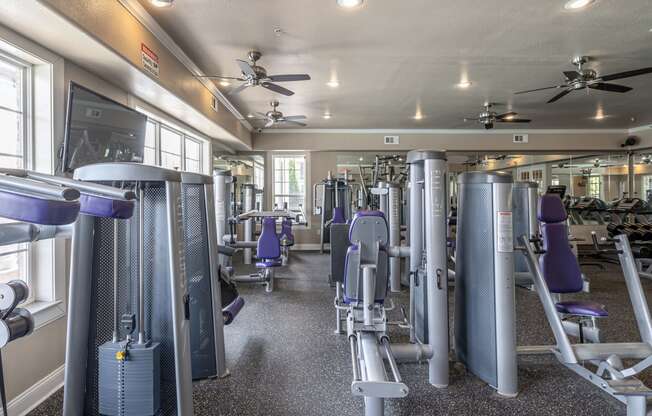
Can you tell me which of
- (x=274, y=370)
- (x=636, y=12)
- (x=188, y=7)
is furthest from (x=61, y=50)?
(x=636, y=12)

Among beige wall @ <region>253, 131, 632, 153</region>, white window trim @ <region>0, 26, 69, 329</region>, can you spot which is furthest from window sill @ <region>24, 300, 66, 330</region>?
beige wall @ <region>253, 131, 632, 153</region>

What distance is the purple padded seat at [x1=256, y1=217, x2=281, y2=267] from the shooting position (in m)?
4.57

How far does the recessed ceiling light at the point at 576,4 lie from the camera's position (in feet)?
8.91

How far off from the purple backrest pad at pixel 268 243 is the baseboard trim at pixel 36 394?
245 cm

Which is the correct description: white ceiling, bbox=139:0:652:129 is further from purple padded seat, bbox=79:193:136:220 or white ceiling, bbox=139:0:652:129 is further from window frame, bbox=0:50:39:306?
purple padded seat, bbox=79:193:136:220

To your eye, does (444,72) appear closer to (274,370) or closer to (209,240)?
(209,240)

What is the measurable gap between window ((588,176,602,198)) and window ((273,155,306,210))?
6752 mm

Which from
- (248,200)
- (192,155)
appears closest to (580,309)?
(192,155)

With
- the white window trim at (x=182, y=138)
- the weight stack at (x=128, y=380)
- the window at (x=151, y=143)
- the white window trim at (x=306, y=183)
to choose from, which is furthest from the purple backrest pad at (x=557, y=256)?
the white window trim at (x=306, y=183)

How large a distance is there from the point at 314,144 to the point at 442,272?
5.98 meters

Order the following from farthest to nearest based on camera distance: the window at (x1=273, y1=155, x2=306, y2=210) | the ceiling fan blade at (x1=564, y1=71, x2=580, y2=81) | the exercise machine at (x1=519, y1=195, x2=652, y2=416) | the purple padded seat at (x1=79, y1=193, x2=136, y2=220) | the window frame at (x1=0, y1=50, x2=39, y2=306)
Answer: the window at (x1=273, y1=155, x2=306, y2=210) → the ceiling fan blade at (x1=564, y1=71, x2=580, y2=81) → the window frame at (x1=0, y1=50, x2=39, y2=306) → the exercise machine at (x1=519, y1=195, x2=652, y2=416) → the purple padded seat at (x1=79, y1=193, x2=136, y2=220)

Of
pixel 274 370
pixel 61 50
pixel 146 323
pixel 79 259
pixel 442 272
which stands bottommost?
pixel 274 370

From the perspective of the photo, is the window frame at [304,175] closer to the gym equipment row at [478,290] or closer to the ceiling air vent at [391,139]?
the ceiling air vent at [391,139]

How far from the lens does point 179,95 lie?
3.74m
